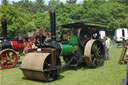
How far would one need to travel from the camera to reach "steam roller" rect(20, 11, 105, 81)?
511 centimetres

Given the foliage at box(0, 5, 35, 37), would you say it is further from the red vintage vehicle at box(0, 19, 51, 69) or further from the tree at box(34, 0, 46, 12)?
the tree at box(34, 0, 46, 12)

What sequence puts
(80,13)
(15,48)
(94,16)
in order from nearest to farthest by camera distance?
(15,48)
(94,16)
(80,13)

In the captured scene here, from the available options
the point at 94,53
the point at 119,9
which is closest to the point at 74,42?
the point at 94,53

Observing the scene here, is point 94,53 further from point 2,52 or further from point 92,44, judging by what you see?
point 2,52

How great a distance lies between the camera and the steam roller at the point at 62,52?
16.8 ft

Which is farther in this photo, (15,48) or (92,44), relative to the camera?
(15,48)

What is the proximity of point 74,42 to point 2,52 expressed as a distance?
11.4 feet

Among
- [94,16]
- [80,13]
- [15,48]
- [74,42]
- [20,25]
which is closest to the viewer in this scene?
[74,42]

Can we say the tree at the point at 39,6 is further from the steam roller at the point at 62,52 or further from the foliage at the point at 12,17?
the steam roller at the point at 62,52

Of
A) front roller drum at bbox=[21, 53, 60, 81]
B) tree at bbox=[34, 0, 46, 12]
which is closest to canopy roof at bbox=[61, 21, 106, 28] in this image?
front roller drum at bbox=[21, 53, 60, 81]

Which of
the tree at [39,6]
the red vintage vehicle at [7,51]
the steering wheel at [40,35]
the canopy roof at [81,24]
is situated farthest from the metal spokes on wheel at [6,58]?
the tree at [39,6]

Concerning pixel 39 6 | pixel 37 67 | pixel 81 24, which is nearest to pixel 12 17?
pixel 81 24

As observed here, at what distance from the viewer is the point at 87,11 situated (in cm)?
3241

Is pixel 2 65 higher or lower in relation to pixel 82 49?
lower
